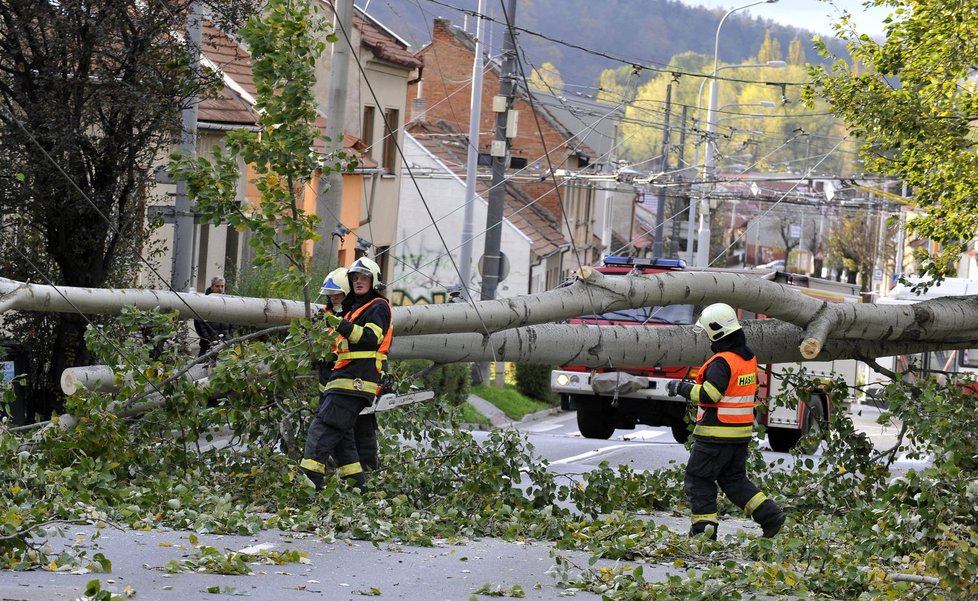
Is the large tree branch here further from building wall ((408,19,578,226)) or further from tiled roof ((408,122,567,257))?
building wall ((408,19,578,226))

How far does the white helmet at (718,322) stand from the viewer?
8391mm

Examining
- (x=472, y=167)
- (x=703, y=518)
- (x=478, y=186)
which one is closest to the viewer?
(x=703, y=518)

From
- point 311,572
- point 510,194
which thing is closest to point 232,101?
point 311,572

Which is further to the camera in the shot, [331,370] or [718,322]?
[331,370]

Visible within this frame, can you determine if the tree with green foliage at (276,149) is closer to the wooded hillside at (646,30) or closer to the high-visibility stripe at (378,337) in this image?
the high-visibility stripe at (378,337)

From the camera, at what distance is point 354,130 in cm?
2733

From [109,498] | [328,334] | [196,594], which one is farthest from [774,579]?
[109,498]

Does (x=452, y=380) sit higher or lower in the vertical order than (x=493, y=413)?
higher

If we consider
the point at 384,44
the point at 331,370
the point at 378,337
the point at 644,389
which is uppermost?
the point at 384,44

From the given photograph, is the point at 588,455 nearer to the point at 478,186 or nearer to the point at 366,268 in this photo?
the point at 366,268

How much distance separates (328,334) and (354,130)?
63.6 feet

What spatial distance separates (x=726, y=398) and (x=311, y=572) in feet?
9.95

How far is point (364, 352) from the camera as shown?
340 inches

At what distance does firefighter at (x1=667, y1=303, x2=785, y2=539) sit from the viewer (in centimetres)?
833
